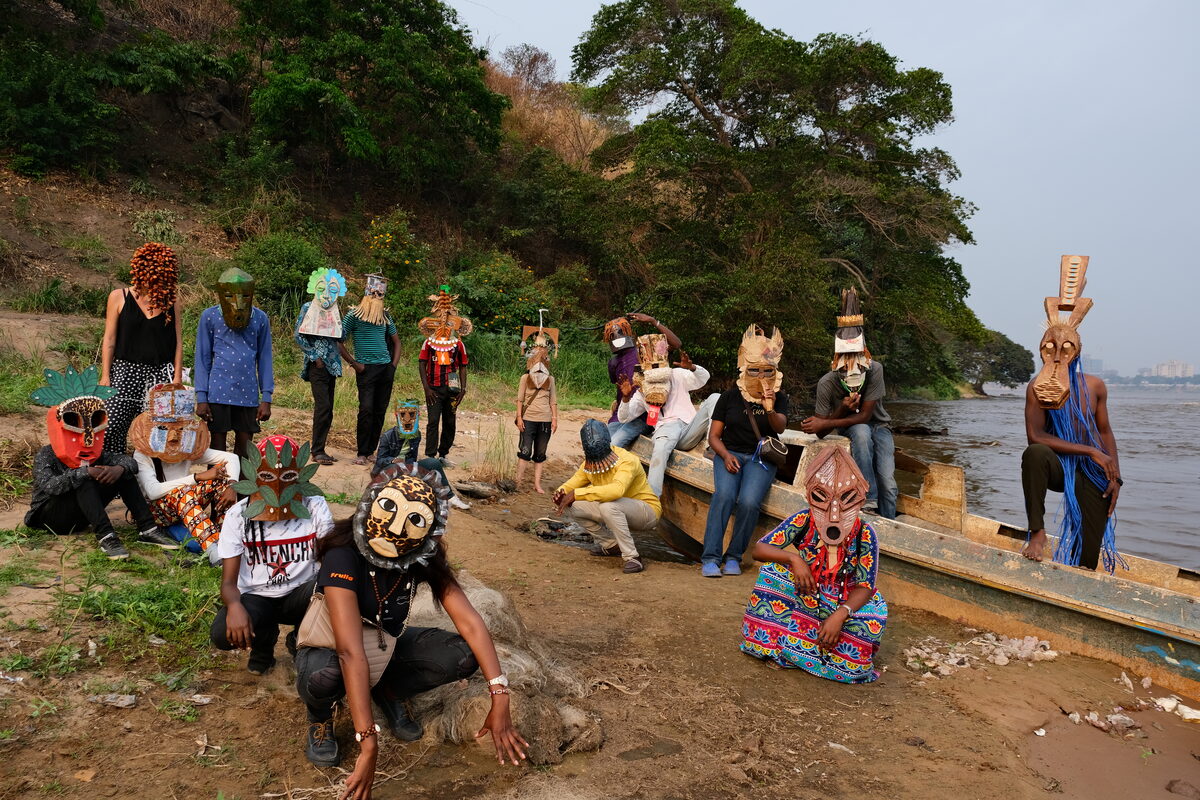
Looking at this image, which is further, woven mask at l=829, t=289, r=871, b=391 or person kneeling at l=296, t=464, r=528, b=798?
woven mask at l=829, t=289, r=871, b=391

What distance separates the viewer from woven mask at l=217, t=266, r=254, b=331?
5406 millimetres

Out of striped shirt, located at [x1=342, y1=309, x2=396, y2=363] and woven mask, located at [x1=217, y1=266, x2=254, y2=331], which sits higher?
woven mask, located at [x1=217, y1=266, x2=254, y2=331]

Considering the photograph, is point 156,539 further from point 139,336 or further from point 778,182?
point 778,182

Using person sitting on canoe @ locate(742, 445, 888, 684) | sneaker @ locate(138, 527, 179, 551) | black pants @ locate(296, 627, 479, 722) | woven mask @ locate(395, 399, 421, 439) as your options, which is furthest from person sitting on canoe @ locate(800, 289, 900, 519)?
sneaker @ locate(138, 527, 179, 551)

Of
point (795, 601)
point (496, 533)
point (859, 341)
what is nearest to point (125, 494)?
point (496, 533)

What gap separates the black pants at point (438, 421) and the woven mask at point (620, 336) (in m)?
1.86

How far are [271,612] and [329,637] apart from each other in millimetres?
599

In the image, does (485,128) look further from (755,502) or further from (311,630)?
(311,630)

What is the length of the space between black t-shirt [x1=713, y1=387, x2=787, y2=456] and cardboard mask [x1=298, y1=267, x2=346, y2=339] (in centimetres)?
365

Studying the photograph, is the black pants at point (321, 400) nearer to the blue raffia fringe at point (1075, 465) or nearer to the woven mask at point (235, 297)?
the woven mask at point (235, 297)

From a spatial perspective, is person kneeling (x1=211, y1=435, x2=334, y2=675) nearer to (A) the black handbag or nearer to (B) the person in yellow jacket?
(B) the person in yellow jacket

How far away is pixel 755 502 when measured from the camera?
20.7 ft

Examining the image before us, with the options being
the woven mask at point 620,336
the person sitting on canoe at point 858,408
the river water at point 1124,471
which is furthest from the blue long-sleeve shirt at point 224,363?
the river water at point 1124,471

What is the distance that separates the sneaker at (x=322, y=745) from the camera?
10.0 feet
